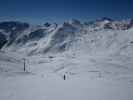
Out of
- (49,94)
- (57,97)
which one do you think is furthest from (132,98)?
(49,94)

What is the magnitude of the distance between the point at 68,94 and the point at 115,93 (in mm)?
4468

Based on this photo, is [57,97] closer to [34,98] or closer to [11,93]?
[34,98]

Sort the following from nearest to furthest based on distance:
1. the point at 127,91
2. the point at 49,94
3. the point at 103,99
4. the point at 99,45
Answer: the point at 103,99 → the point at 49,94 → the point at 127,91 → the point at 99,45

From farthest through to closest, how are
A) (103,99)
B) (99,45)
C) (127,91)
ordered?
(99,45) < (127,91) < (103,99)

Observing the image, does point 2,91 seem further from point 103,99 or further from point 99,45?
point 99,45

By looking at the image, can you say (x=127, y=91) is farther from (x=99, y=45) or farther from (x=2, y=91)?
(x=99, y=45)

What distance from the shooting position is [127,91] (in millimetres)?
13367

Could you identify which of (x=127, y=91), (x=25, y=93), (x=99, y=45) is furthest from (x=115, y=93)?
(x=99, y=45)

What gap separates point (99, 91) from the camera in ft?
43.6

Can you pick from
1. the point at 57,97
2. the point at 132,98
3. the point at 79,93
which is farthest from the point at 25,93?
the point at 132,98

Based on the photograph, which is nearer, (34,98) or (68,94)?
(34,98)

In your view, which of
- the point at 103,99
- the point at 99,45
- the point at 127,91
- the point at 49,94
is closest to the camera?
the point at 103,99

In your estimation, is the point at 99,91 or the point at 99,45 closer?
the point at 99,91

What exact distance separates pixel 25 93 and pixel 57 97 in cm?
325
